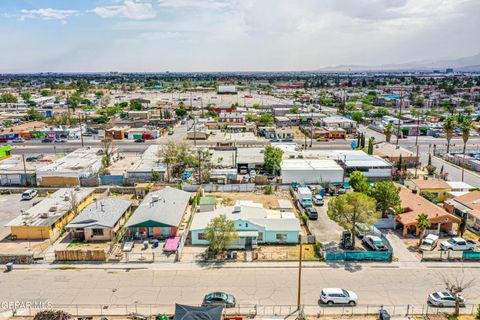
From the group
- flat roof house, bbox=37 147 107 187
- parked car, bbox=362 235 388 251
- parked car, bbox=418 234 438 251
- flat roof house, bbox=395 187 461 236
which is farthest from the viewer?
flat roof house, bbox=37 147 107 187

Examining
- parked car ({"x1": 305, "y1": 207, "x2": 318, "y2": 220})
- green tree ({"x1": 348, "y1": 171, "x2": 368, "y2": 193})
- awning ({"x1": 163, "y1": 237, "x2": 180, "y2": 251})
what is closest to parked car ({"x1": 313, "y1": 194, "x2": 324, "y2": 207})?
parked car ({"x1": 305, "y1": 207, "x2": 318, "y2": 220})

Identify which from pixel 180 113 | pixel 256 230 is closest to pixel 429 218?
pixel 256 230

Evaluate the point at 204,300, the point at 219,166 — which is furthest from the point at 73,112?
the point at 204,300

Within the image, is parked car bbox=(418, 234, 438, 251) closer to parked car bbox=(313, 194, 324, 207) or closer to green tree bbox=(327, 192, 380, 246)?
green tree bbox=(327, 192, 380, 246)

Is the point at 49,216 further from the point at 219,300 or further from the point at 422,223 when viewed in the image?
the point at 422,223

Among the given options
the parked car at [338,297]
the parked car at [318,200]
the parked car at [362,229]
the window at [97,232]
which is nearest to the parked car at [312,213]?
the parked car at [318,200]

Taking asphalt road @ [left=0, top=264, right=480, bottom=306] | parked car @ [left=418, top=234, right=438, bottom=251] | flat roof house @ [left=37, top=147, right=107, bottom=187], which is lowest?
asphalt road @ [left=0, top=264, right=480, bottom=306]

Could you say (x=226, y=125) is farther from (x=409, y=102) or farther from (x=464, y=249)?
(x=409, y=102)
